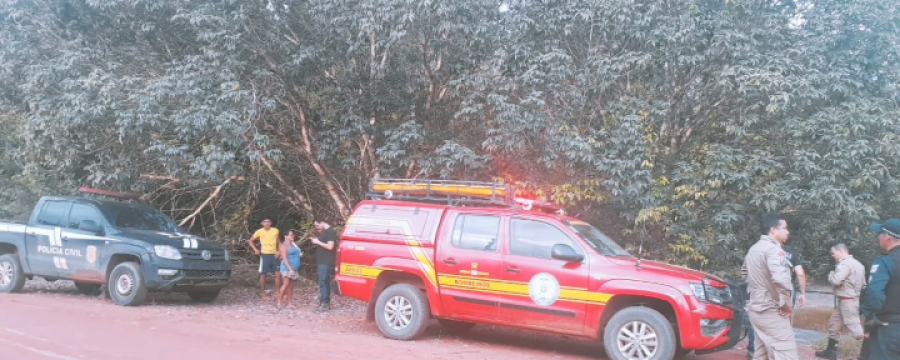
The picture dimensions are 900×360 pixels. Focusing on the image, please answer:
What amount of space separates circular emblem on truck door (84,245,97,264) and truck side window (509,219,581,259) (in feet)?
24.3

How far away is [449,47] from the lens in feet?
39.7

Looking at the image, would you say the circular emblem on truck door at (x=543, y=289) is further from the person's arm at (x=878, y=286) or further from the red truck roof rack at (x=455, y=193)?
the person's arm at (x=878, y=286)

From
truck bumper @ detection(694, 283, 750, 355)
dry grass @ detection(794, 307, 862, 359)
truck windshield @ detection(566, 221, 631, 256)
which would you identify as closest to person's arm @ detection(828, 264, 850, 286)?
truck bumper @ detection(694, 283, 750, 355)

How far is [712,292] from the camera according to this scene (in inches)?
295

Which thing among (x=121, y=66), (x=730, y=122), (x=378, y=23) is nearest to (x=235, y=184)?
(x=121, y=66)

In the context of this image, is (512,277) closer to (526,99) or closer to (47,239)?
(526,99)

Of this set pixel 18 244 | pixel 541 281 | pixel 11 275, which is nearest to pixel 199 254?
pixel 18 244

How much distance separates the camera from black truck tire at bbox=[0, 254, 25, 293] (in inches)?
488

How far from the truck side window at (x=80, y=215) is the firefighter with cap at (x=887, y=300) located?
37.2ft

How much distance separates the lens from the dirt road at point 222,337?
7492 millimetres

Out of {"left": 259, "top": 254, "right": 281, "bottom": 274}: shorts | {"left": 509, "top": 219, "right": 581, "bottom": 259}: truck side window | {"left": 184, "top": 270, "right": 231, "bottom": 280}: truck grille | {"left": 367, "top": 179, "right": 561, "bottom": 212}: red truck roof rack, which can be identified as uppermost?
{"left": 367, "top": 179, "right": 561, "bottom": 212}: red truck roof rack

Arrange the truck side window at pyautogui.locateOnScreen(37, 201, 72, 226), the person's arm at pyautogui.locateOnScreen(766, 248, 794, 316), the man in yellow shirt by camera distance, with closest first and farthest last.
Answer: the person's arm at pyautogui.locateOnScreen(766, 248, 794, 316), the truck side window at pyautogui.locateOnScreen(37, 201, 72, 226), the man in yellow shirt

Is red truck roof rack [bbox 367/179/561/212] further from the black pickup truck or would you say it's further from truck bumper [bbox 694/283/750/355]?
the black pickup truck

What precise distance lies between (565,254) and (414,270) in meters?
2.07
